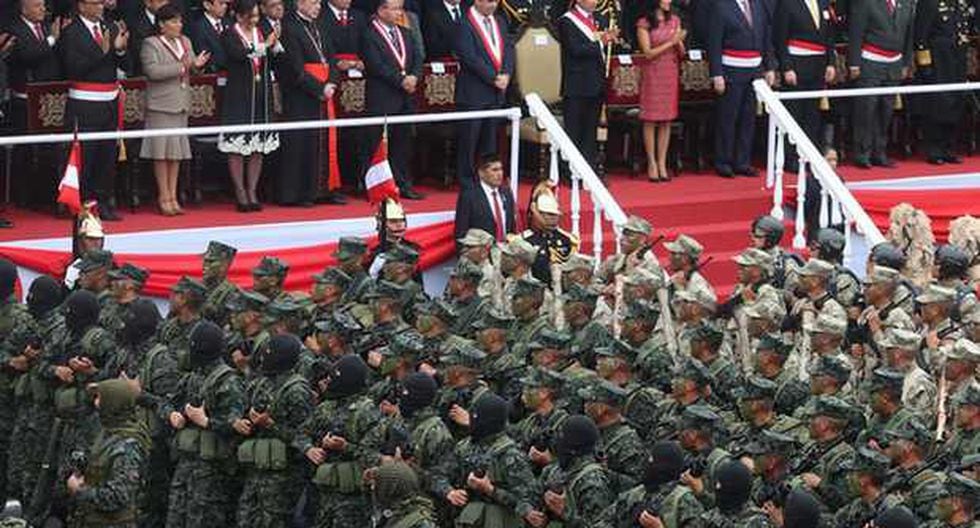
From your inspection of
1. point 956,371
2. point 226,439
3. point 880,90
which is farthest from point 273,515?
point 880,90

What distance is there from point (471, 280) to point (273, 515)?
242cm

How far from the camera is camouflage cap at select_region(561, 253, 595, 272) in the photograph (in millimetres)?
18234

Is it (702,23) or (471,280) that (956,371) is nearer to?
(471,280)

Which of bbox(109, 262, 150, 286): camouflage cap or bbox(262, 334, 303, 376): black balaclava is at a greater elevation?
bbox(109, 262, 150, 286): camouflage cap

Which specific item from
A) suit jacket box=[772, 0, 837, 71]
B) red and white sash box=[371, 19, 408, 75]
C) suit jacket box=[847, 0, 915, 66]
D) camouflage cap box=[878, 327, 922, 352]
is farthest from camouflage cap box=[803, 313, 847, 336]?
suit jacket box=[847, 0, 915, 66]

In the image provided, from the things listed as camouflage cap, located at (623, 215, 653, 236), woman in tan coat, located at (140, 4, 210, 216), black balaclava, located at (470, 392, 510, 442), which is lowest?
black balaclava, located at (470, 392, 510, 442)

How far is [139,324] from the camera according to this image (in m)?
17.1

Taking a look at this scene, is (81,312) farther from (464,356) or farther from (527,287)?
(527,287)

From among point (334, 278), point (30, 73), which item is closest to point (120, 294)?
point (334, 278)

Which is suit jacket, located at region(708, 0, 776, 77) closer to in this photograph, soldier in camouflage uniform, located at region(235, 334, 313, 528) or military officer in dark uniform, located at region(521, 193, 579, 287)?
military officer in dark uniform, located at region(521, 193, 579, 287)

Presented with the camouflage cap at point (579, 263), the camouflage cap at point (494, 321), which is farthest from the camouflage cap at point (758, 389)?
the camouflage cap at point (579, 263)

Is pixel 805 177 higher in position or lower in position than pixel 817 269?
higher

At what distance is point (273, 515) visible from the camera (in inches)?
647

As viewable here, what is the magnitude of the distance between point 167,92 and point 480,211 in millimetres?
2425
